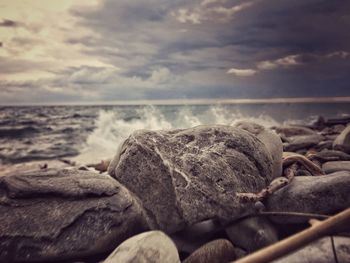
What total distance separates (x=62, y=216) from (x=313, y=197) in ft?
8.38

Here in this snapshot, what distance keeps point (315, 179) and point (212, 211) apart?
1.23m

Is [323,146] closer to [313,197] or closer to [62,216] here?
[313,197]

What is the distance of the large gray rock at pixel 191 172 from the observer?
10.6 feet

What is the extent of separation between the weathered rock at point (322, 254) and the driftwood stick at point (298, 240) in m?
1.07

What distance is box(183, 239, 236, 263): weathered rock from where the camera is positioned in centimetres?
275

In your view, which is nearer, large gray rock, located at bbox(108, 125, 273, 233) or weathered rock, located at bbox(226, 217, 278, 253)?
weathered rock, located at bbox(226, 217, 278, 253)

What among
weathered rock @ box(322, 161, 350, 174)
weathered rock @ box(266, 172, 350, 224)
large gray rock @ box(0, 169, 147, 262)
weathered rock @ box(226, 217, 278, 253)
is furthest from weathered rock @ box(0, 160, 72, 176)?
weathered rock @ box(322, 161, 350, 174)

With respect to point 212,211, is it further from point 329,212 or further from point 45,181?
point 45,181

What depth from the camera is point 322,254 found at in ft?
8.27

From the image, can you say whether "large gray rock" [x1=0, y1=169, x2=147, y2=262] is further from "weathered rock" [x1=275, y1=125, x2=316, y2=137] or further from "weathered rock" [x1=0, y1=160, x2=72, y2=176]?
"weathered rock" [x1=275, y1=125, x2=316, y2=137]

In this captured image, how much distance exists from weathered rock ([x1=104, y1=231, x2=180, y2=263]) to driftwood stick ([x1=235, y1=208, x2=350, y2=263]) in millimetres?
1167

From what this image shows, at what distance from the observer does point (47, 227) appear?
283cm

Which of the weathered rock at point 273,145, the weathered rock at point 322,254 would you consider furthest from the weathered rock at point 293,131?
the weathered rock at point 322,254

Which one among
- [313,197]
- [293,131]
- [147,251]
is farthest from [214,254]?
[293,131]
